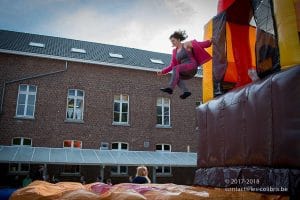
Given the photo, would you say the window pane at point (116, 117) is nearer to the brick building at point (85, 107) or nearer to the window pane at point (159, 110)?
the brick building at point (85, 107)

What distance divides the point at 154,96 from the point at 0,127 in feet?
29.4

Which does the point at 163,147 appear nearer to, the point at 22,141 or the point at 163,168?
the point at 163,168

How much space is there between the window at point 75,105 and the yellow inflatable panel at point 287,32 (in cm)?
1533

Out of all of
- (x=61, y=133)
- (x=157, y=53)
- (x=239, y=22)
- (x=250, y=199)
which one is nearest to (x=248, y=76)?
(x=239, y=22)

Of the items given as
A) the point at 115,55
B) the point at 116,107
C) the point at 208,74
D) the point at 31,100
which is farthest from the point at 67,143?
the point at 208,74

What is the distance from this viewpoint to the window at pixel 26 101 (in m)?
16.9

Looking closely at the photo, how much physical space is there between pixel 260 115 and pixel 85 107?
15249 mm

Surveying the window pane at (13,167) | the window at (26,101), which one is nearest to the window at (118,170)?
the window pane at (13,167)

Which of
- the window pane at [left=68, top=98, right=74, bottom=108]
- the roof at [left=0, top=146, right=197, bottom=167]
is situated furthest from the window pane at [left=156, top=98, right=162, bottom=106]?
the window pane at [left=68, top=98, right=74, bottom=108]

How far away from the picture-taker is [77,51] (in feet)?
63.7

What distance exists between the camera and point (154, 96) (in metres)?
19.8

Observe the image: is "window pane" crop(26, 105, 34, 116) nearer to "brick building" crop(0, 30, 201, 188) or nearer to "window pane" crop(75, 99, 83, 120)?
"brick building" crop(0, 30, 201, 188)

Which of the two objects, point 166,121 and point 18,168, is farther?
point 166,121

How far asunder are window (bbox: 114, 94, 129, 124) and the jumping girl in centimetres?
1337
